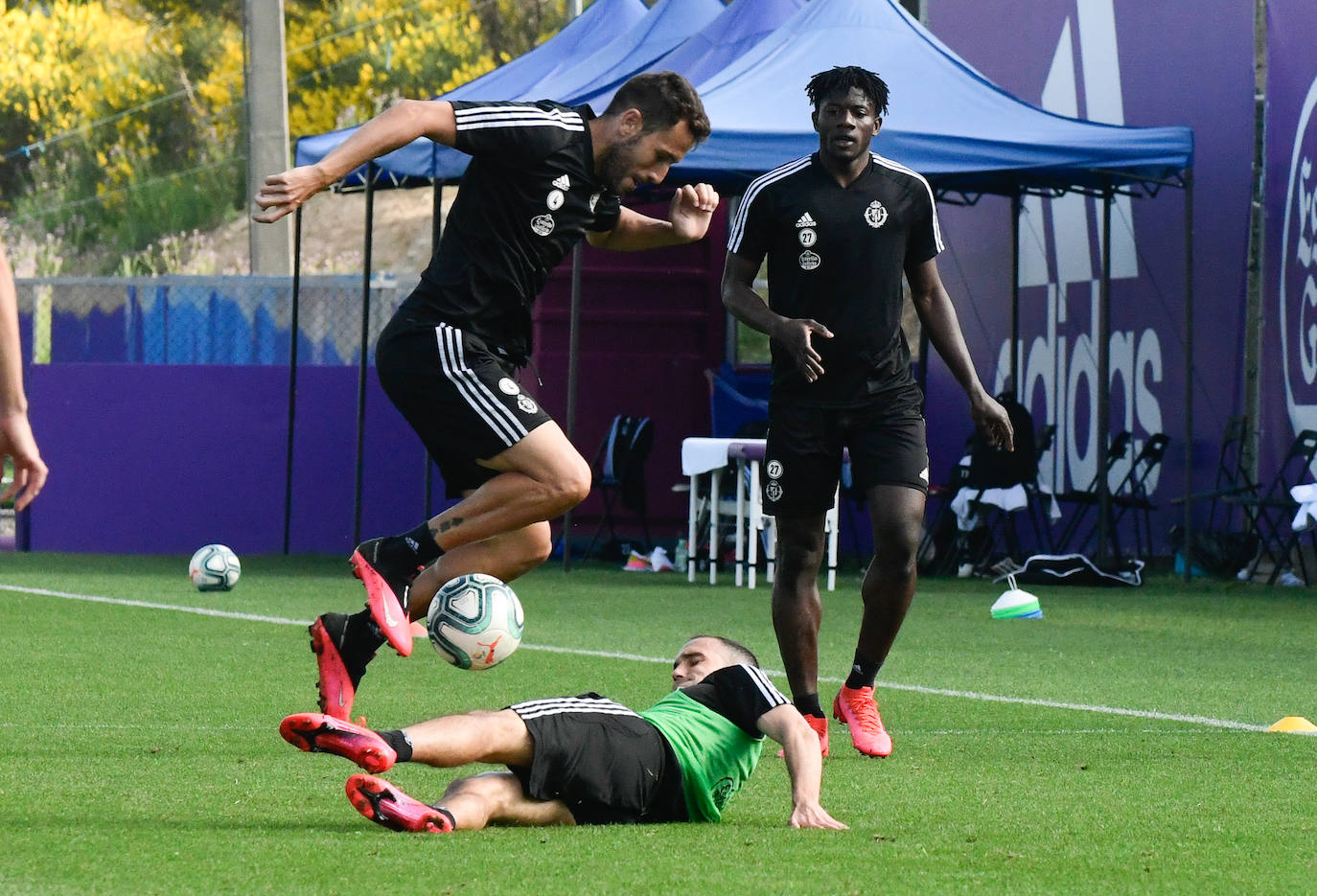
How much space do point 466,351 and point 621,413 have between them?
13.2 m

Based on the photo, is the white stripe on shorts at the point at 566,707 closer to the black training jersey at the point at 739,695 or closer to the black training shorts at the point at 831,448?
the black training jersey at the point at 739,695

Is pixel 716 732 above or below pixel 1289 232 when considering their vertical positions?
below

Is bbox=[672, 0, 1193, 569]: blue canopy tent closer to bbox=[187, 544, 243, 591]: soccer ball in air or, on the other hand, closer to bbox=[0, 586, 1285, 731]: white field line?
bbox=[187, 544, 243, 591]: soccer ball in air

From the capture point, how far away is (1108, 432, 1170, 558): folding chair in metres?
15.8

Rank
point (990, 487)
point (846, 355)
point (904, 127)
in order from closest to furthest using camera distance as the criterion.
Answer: point (846, 355), point (904, 127), point (990, 487)

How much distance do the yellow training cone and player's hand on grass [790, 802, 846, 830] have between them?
9.03ft

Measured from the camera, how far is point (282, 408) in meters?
19.3

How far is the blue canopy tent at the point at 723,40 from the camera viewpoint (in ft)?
53.4

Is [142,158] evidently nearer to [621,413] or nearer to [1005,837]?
[621,413]

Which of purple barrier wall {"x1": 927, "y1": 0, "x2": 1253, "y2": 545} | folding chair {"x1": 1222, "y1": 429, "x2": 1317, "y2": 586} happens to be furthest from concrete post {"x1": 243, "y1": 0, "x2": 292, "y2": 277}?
folding chair {"x1": 1222, "y1": 429, "x2": 1317, "y2": 586}

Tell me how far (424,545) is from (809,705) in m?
1.49

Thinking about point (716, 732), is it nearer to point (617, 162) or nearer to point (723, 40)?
point (617, 162)

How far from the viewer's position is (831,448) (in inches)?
277

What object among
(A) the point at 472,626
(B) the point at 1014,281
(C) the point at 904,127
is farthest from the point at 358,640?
(B) the point at 1014,281
